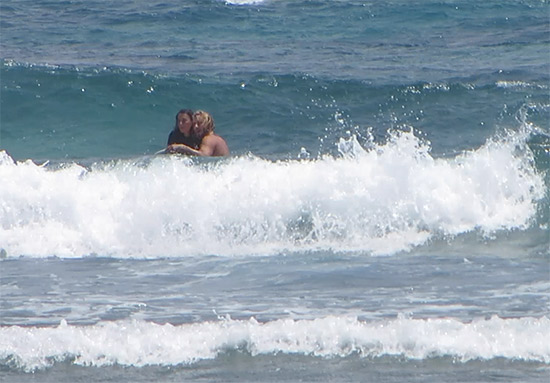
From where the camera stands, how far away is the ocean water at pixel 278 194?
5098mm

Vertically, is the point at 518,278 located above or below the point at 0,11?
below

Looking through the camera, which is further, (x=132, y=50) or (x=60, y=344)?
(x=132, y=50)

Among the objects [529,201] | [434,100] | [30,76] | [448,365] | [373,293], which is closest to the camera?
[448,365]

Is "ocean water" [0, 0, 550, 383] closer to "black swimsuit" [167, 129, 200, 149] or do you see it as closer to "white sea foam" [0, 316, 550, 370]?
"white sea foam" [0, 316, 550, 370]

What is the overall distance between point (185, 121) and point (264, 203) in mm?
1438

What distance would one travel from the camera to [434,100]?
42.0 ft

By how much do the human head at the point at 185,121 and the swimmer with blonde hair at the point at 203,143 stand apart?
45 mm

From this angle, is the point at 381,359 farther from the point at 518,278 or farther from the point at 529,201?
the point at 529,201

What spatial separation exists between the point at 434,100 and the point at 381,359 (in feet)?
27.1

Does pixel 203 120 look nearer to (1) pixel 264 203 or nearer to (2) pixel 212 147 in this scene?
(2) pixel 212 147

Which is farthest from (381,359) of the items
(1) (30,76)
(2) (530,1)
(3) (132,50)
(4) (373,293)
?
(2) (530,1)

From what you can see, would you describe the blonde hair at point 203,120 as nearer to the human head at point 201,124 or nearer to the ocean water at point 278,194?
the human head at point 201,124

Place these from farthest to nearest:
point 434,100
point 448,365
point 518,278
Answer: point 434,100 < point 518,278 < point 448,365

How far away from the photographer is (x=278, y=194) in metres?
8.73
